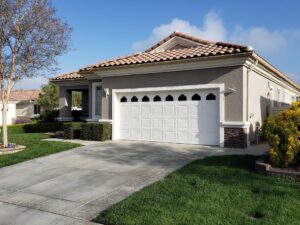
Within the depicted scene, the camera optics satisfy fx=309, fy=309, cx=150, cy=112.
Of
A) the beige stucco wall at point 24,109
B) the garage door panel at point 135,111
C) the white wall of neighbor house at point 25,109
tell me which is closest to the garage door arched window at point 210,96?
the garage door panel at point 135,111

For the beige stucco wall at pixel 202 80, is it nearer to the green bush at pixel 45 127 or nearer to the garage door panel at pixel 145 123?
the garage door panel at pixel 145 123

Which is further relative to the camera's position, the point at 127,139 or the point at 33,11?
the point at 127,139

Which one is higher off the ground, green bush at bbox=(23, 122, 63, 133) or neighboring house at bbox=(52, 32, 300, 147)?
neighboring house at bbox=(52, 32, 300, 147)

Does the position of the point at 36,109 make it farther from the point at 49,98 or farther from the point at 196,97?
the point at 196,97

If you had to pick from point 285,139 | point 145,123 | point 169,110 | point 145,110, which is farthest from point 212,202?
point 145,110

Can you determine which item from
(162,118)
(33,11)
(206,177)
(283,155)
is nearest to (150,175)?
(206,177)

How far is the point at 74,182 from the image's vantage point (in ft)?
25.0

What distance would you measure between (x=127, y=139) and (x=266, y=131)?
8.13 meters

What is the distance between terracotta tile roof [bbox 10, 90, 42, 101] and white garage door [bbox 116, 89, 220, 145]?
1232 inches

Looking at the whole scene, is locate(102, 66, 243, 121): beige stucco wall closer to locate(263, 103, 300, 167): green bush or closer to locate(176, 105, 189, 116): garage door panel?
locate(176, 105, 189, 116): garage door panel

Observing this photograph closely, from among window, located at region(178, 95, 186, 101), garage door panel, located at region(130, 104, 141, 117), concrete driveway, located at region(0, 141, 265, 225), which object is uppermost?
window, located at region(178, 95, 186, 101)

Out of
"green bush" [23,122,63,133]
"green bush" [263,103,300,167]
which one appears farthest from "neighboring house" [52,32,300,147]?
"green bush" [23,122,63,133]

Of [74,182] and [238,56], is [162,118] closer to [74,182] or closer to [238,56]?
[238,56]

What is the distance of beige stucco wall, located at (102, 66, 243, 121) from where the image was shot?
11.9 metres
